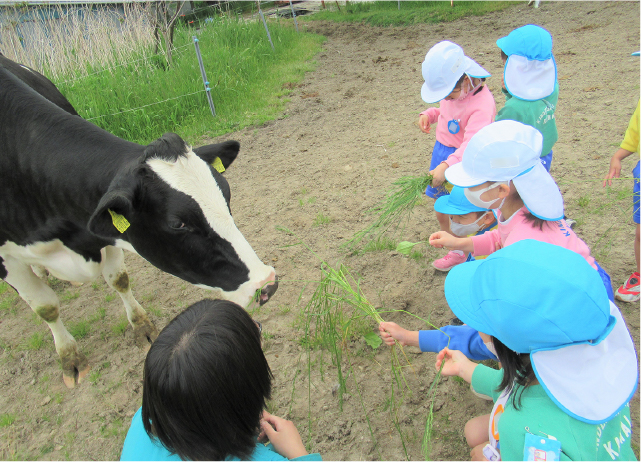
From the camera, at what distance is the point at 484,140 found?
1.78 m

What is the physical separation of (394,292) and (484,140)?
147 cm

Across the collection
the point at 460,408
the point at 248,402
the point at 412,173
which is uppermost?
the point at 248,402

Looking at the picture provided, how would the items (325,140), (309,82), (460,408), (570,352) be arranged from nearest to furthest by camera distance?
(570,352), (460,408), (325,140), (309,82)

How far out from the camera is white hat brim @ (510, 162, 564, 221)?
170cm

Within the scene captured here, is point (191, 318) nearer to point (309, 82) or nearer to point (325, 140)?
point (325, 140)

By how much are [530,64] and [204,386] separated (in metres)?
2.50

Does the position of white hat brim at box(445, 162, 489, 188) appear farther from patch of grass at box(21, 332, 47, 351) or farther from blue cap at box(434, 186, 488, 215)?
patch of grass at box(21, 332, 47, 351)

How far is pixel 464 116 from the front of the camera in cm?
273

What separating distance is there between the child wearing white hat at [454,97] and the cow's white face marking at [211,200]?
3.96 feet

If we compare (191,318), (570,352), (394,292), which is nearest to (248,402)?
(191,318)

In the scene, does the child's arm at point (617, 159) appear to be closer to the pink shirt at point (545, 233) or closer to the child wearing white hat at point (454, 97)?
the child wearing white hat at point (454, 97)

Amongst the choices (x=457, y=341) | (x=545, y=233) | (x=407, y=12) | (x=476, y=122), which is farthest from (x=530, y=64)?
(x=407, y=12)

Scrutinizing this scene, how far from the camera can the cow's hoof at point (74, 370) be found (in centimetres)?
275

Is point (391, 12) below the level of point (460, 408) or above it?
above
